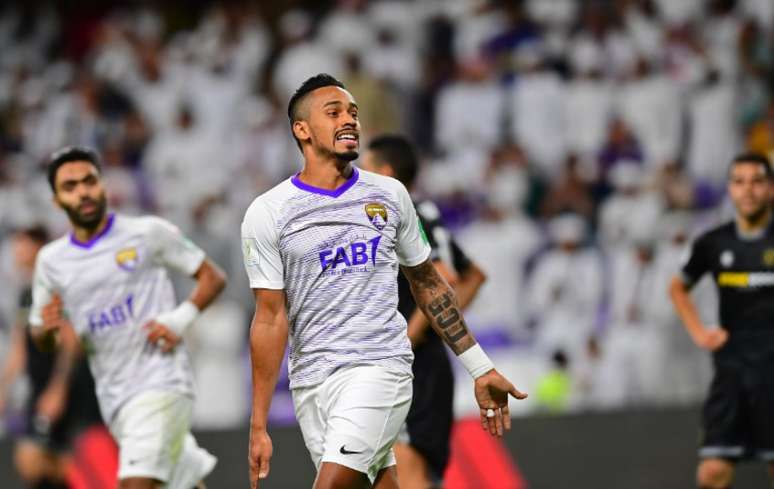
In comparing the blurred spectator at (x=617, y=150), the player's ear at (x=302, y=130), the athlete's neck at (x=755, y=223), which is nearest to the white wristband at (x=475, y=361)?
the player's ear at (x=302, y=130)

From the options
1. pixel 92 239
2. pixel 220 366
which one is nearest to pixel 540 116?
→ pixel 220 366

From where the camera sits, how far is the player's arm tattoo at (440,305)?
18.2 ft

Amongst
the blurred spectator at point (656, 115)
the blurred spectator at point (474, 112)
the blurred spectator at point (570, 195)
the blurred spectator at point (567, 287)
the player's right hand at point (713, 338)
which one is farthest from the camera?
the blurred spectator at point (474, 112)

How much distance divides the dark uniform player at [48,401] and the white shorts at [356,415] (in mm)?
5285

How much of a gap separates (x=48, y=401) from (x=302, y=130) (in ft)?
18.1

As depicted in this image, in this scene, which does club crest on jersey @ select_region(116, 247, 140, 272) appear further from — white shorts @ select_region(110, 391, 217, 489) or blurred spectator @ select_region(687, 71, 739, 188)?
blurred spectator @ select_region(687, 71, 739, 188)

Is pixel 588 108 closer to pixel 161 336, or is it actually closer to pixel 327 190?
pixel 161 336

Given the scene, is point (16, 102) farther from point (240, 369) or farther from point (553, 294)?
point (553, 294)

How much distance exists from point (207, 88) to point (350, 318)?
11.8 meters

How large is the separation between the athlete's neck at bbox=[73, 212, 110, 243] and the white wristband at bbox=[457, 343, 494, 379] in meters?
2.52

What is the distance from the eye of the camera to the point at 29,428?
10.4m

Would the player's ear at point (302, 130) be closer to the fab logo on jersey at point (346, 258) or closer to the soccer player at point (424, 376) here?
the fab logo on jersey at point (346, 258)

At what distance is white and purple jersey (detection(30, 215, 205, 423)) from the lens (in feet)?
23.1

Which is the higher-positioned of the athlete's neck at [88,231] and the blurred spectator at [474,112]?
the blurred spectator at [474,112]
